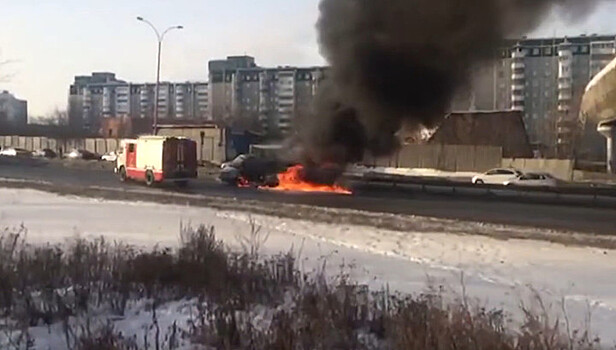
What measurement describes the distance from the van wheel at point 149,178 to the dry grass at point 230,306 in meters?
29.7

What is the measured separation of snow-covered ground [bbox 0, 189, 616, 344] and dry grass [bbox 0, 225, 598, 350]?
1044mm

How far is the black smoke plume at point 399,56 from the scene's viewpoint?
881 centimetres

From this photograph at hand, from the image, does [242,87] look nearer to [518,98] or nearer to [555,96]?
[518,98]

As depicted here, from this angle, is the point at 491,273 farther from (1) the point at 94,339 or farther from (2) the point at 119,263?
(1) the point at 94,339

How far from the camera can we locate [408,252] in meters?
17.5

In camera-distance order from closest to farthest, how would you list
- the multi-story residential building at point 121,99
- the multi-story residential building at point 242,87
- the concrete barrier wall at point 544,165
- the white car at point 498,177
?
the multi-story residential building at point 242,87
the white car at point 498,177
the concrete barrier wall at point 544,165
the multi-story residential building at point 121,99

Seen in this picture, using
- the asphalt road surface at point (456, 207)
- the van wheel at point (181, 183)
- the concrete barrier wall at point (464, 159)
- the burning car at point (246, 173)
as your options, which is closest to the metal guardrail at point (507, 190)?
the asphalt road surface at point (456, 207)

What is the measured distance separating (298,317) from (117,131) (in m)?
89.6

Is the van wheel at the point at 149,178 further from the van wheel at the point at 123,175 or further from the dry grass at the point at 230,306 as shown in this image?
the dry grass at the point at 230,306

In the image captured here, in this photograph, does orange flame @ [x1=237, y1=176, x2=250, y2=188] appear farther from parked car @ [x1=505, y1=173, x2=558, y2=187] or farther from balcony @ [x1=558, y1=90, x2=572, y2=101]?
balcony @ [x1=558, y1=90, x2=572, y2=101]

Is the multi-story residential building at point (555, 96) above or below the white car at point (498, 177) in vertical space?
above

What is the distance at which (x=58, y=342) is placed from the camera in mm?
8523

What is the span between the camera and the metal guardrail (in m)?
32.1

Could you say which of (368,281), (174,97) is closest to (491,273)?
(368,281)
